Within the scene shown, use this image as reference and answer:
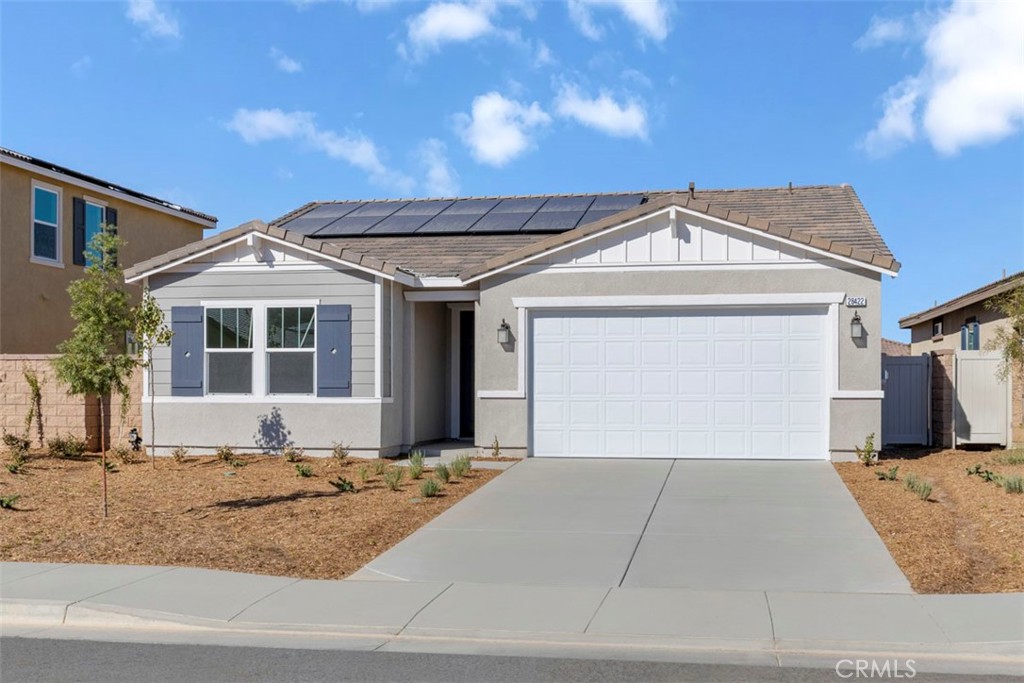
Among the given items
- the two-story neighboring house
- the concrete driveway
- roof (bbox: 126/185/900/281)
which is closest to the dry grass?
the concrete driveway

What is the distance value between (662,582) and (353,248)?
12.0 m

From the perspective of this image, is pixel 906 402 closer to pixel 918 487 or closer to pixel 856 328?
pixel 856 328

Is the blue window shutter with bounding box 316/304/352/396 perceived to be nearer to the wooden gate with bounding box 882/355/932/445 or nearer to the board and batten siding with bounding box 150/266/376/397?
the board and batten siding with bounding box 150/266/376/397

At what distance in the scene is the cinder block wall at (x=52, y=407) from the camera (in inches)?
697

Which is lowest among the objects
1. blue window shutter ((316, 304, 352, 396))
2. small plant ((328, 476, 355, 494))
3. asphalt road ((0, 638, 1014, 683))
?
asphalt road ((0, 638, 1014, 683))

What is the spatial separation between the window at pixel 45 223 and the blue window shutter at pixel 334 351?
909 centimetres

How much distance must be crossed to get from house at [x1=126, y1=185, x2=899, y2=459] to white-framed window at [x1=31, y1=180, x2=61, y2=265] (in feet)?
19.6

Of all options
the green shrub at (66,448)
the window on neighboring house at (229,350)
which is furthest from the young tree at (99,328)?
the green shrub at (66,448)

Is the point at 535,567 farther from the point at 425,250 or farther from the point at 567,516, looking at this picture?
the point at 425,250

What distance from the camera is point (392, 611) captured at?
311 inches

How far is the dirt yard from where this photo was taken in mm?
8742

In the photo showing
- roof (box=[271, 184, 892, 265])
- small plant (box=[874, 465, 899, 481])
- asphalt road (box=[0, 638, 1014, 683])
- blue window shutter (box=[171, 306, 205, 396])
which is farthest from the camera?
roof (box=[271, 184, 892, 265])

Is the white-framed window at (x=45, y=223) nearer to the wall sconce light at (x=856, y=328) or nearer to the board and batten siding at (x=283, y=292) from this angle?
the board and batten siding at (x=283, y=292)

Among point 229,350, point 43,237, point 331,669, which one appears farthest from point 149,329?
point 43,237
